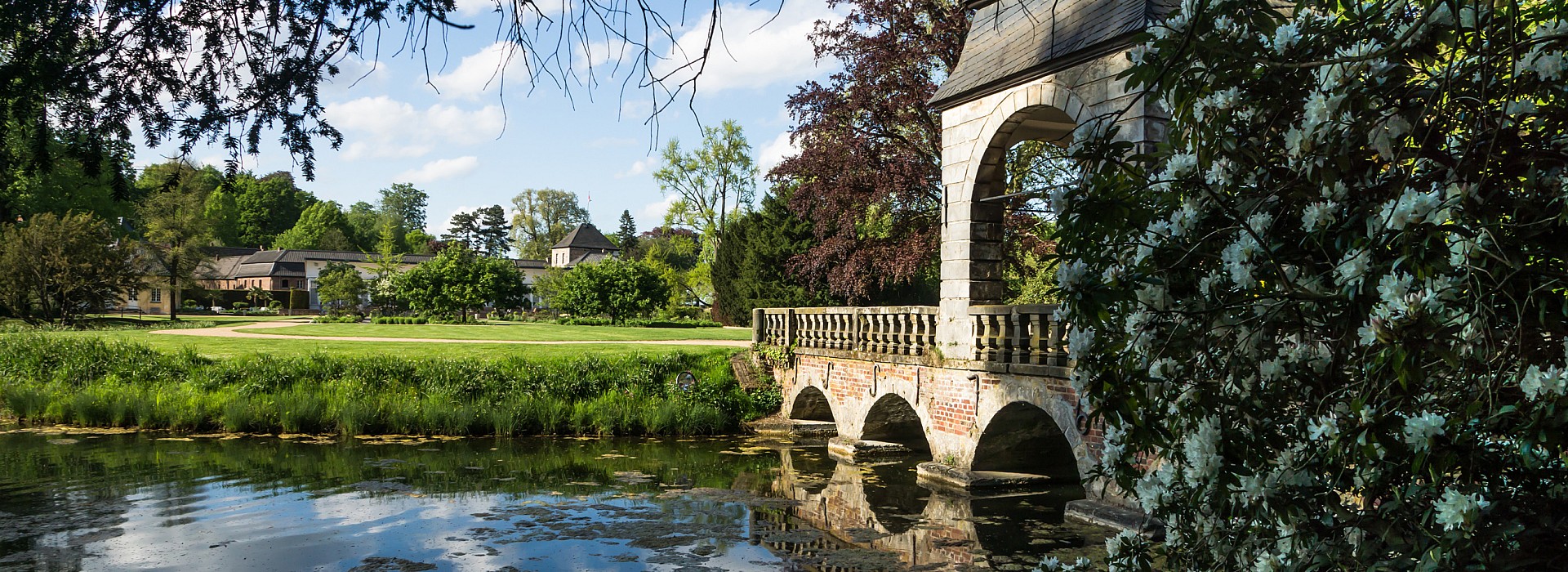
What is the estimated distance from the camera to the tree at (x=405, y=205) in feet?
313

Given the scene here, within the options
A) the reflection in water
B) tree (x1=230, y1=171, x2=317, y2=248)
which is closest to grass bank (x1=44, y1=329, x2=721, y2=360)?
the reflection in water

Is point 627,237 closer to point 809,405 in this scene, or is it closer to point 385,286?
point 385,286

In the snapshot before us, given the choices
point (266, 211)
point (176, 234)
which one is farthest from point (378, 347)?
point (266, 211)

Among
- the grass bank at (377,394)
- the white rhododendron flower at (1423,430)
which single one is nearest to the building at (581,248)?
the grass bank at (377,394)

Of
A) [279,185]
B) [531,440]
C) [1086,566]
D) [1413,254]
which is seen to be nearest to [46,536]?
[531,440]

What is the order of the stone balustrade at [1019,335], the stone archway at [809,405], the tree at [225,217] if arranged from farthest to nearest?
1. the tree at [225,217]
2. the stone archway at [809,405]
3. the stone balustrade at [1019,335]

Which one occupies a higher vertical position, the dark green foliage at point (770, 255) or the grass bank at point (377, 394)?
the dark green foliage at point (770, 255)

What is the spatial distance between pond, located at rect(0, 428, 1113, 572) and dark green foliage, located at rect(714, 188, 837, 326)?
16764 mm

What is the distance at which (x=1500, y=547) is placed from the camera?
2.13m

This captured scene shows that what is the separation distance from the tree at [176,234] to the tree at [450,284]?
42.0ft

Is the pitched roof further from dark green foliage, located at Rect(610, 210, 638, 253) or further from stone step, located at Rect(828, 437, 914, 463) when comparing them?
stone step, located at Rect(828, 437, 914, 463)

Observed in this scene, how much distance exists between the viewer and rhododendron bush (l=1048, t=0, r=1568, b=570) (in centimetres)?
206

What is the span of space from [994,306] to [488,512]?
20.0ft

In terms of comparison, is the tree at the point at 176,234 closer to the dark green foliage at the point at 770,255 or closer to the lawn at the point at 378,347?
the lawn at the point at 378,347
